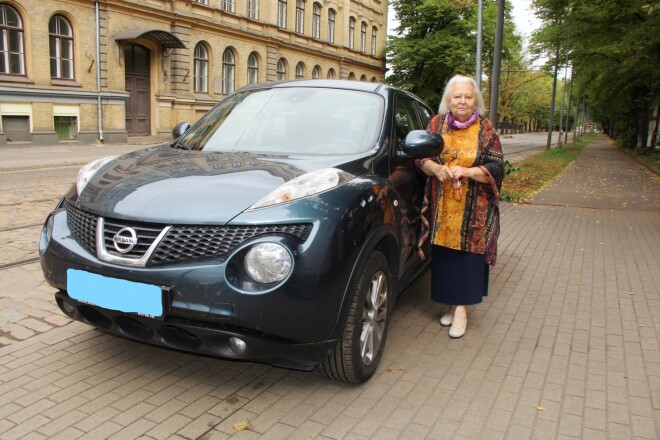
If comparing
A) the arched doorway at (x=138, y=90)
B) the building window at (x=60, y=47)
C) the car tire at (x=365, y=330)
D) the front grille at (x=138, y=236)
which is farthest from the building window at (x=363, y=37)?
the front grille at (x=138, y=236)

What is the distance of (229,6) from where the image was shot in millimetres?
29547

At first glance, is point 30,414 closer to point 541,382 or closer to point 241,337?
point 241,337

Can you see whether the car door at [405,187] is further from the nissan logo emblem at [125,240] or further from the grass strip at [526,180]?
the grass strip at [526,180]

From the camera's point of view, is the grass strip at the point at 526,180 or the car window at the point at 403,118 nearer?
the car window at the point at 403,118

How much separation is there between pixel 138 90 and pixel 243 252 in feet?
82.1

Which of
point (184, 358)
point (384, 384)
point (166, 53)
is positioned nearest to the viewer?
point (384, 384)

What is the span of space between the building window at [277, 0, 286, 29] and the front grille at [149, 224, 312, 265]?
33.2m

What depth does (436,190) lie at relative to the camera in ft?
12.8

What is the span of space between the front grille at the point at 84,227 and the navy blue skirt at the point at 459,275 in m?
2.31

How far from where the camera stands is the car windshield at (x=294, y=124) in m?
3.59

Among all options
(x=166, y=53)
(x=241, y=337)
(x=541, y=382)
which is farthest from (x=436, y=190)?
(x=166, y=53)

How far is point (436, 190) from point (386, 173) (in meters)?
0.55

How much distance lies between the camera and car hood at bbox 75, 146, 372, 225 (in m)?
2.63

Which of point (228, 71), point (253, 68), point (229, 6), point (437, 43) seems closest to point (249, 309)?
point (228, 71)
